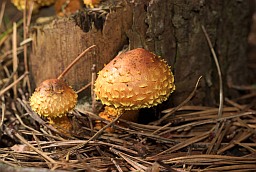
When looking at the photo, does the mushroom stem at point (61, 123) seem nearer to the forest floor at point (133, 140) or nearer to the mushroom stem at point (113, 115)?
the forest floor at point (133, 140)

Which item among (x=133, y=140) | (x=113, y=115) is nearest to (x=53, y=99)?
(x=113, y=115)

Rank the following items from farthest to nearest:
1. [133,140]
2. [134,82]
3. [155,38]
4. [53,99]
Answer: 1. [155,38]
2. [133,140]
3. [53,99]
4. [134,82]

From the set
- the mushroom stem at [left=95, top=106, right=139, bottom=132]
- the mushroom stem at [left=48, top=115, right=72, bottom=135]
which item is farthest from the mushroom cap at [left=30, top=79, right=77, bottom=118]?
the mushroom stem at [left=95, top=106, right=139, bottom=132]

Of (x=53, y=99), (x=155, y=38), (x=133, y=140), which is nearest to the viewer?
(x=53, y=99)

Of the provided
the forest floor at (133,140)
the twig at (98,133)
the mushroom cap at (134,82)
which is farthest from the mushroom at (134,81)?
the forest floor at (133,140)

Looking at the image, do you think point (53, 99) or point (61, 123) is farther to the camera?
point (61, 123)

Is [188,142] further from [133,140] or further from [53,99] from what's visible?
[53,99]

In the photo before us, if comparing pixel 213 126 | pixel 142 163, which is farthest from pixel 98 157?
pixel 213 126
